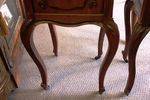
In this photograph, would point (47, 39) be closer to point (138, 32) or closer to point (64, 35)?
point (64, 35)

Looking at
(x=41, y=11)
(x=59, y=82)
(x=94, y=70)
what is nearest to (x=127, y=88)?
(x=94, y=70)

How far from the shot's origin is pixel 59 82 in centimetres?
139

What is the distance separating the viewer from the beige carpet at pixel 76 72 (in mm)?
1313

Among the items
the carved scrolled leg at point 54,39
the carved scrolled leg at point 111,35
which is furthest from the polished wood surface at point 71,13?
the carved scrolled leg at point 54,39

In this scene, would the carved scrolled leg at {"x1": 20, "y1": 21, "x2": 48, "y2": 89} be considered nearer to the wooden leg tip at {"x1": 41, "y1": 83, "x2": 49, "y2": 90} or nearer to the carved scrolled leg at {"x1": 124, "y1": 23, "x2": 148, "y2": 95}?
the wooden leg tip at {"x1": 41, "y1": 83, "x2": 49, "y2": 90}

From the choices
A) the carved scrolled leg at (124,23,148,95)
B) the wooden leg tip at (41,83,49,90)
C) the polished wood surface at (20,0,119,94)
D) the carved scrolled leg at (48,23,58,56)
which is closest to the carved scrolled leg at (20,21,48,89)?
the polished wood surface at (20,0,119,94)

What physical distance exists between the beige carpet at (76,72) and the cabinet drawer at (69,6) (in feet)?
1.76

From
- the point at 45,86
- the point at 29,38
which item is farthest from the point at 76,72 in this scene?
the point at 29,38

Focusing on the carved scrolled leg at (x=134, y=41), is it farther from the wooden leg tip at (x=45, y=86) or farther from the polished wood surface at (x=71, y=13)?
the wooden leg tip at (x=45, y=86)

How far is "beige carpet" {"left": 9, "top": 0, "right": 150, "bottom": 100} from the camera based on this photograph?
4.31 feet

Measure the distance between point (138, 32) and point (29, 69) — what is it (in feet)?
2.45

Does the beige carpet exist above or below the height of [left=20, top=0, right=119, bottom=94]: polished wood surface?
below

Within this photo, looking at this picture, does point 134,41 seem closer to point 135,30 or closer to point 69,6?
point 135,30

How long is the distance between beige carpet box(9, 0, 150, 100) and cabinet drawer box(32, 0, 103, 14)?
536 mm
